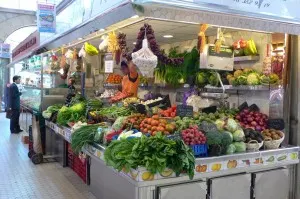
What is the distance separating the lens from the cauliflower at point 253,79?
4480 mm

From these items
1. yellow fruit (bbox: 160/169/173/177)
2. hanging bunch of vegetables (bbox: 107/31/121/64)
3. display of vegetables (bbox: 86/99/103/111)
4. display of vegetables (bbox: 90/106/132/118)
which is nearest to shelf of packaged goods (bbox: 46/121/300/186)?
yellow fruit (bbox: 160/169/173/177)

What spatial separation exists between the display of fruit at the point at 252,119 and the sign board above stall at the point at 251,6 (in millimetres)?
1337

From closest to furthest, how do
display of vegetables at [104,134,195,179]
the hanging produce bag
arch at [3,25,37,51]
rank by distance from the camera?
1. display of vegetables at [104,134,195,179]
2. the hanging produce bag
3. arch at [3,25,37,51]

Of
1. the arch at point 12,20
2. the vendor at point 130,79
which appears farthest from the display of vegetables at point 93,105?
the arch at point 12,20

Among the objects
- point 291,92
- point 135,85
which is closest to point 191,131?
point 291,92

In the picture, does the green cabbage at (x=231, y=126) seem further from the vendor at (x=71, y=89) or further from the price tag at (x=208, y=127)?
the vendor at (x=71, y=89)

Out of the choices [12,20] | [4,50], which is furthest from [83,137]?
[12,20]

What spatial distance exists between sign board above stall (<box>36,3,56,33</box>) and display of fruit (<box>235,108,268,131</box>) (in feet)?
13.6

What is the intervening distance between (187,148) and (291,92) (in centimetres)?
199

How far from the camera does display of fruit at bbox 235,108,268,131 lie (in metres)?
4.28

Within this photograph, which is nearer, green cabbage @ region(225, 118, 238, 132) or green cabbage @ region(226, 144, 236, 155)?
green cabbage @ region(226, 144, 236, 155)

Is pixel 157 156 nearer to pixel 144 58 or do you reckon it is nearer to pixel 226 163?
pixel 226 163

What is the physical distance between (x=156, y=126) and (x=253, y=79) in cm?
164

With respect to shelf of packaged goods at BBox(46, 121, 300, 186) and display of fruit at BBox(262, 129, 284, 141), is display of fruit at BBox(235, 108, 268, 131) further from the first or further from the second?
shelf of packaged goods at BBox(46, 121, 300, 186)
